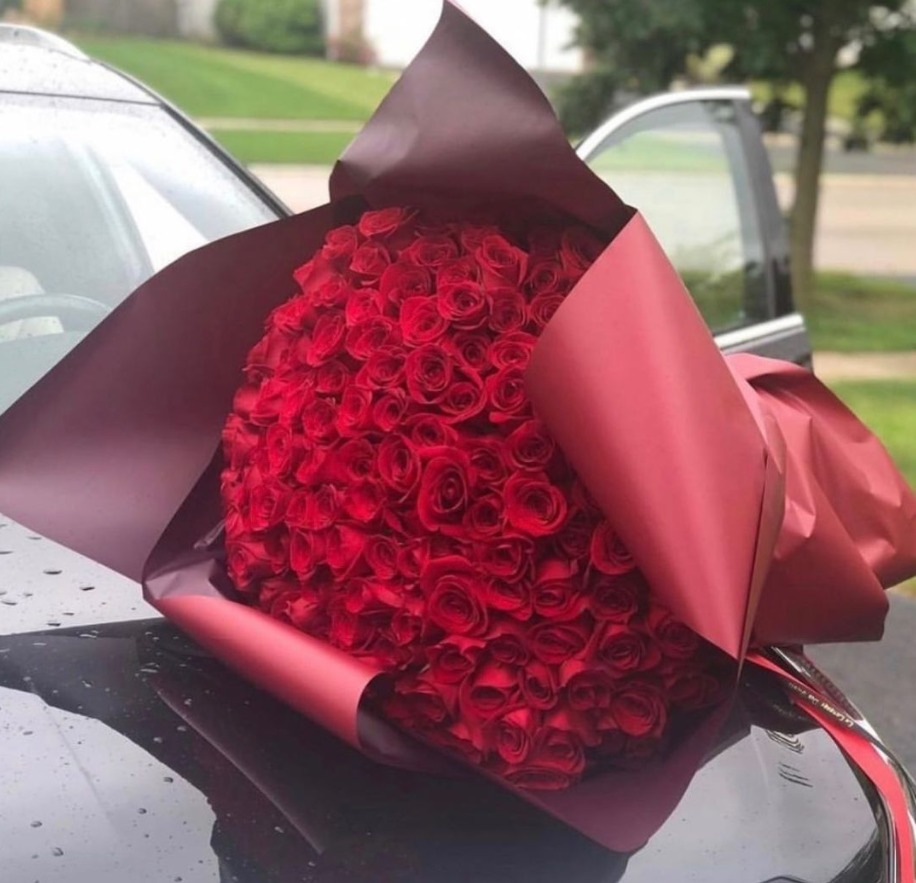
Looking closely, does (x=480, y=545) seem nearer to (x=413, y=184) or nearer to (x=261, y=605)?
(x=261, y=605)

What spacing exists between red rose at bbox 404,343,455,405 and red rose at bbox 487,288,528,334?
70 mm

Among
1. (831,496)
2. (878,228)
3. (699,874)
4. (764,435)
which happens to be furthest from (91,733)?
(878,228)

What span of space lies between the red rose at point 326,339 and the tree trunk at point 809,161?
8940 millimetres

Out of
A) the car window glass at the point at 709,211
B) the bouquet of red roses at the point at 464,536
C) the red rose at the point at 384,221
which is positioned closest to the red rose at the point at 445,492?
Answer: the bouquet of red roses at the point at 464,536

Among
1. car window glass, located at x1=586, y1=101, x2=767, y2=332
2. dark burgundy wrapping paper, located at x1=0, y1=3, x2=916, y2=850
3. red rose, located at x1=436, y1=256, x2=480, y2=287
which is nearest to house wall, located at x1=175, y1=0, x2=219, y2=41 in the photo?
car window glass, located at x1=586, y1=101, x2=767, y2=332

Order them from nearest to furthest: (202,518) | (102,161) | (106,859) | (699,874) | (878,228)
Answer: (106,859)
(699,874)
(202,518)
(102,161)
(878,228)

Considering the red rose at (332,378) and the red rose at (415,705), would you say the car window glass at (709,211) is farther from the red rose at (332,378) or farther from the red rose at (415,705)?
the red rose at (415,705)

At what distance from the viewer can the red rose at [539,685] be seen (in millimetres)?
1465

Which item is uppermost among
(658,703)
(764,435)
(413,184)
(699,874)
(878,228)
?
(413,184)

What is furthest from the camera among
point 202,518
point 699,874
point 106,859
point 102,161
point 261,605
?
point 102,161

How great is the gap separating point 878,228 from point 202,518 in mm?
18726

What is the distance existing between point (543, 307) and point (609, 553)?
11.7 inches

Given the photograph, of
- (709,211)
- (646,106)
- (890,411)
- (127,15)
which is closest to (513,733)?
(646,106)

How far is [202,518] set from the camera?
1789mm
